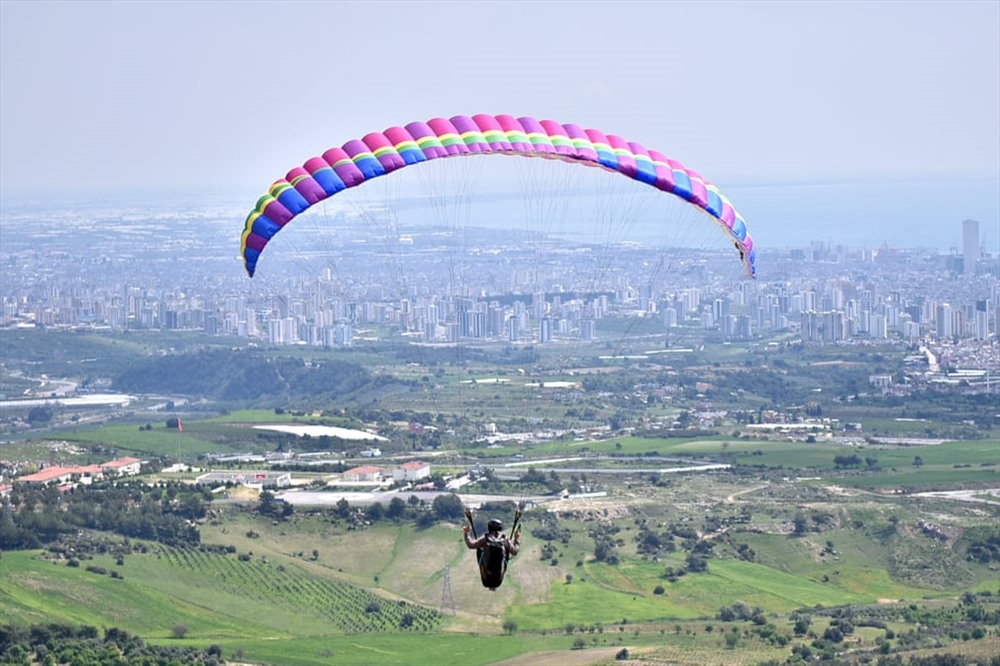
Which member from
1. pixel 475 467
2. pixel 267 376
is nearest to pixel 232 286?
pixel 267 376

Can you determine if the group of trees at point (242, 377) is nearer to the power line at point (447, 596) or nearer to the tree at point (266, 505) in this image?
the tree at point (266, 505)

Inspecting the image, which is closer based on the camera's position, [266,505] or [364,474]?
[266,505]

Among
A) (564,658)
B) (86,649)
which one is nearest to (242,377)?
(86,649)

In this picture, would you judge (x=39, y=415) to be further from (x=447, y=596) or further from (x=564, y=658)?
(x=564, y=658)

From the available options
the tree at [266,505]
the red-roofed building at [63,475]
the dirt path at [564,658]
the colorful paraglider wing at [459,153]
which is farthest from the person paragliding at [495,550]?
the red-roofed building at [63,475]

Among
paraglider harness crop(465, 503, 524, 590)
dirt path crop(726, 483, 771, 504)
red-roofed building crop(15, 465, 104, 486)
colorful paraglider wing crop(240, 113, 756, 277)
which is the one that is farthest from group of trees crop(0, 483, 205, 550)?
paraglider harness crop(465, 503, 524, 590)

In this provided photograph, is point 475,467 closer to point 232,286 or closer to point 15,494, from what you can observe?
point 15,494
